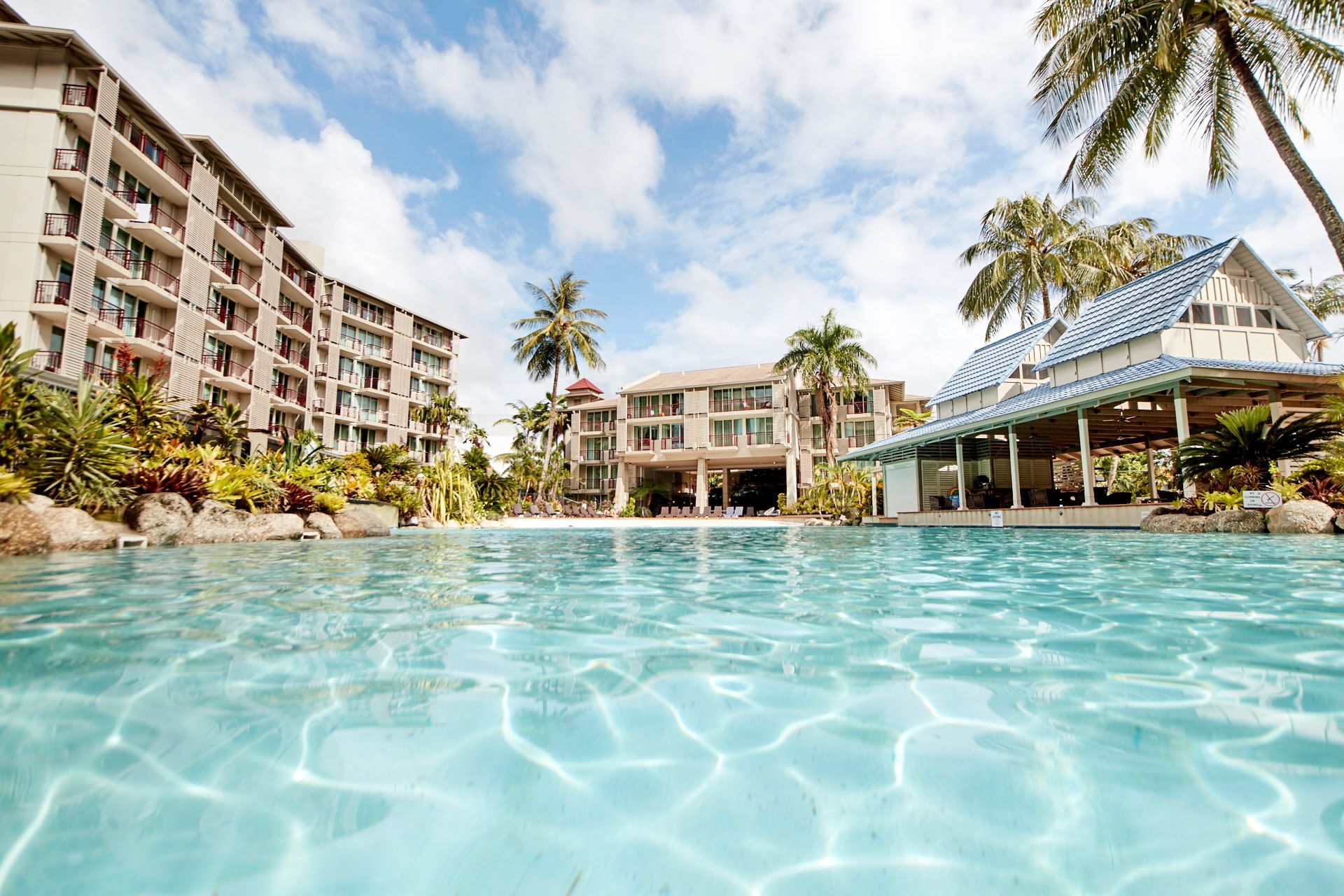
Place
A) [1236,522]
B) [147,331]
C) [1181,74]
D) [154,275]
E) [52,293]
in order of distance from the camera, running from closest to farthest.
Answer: [1236,522], [1181,74], [52,293], [147,331], [154,275]

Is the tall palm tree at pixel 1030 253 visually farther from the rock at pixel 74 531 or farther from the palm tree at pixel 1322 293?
the rock at pixel 74 531

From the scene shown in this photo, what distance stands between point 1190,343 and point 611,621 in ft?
54.1

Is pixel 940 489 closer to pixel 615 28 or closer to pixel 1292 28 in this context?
pixel 1292 28

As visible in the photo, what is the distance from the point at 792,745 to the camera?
5.79 ft

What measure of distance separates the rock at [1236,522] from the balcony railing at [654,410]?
28.7 meters

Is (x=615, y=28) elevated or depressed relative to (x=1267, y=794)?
elevated

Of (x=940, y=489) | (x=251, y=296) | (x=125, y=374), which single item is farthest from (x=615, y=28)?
(x=251, y=296)

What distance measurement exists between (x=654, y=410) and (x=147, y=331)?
2405cm

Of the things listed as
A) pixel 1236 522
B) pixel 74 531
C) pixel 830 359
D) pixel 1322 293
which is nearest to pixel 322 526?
pixel 74 531

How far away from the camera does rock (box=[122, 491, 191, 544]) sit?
841cm

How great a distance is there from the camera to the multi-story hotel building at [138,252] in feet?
63.1

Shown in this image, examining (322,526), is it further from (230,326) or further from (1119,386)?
(230,326)

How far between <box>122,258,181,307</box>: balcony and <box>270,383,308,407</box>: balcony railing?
7.24 m

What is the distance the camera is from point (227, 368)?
2770 centimetres
